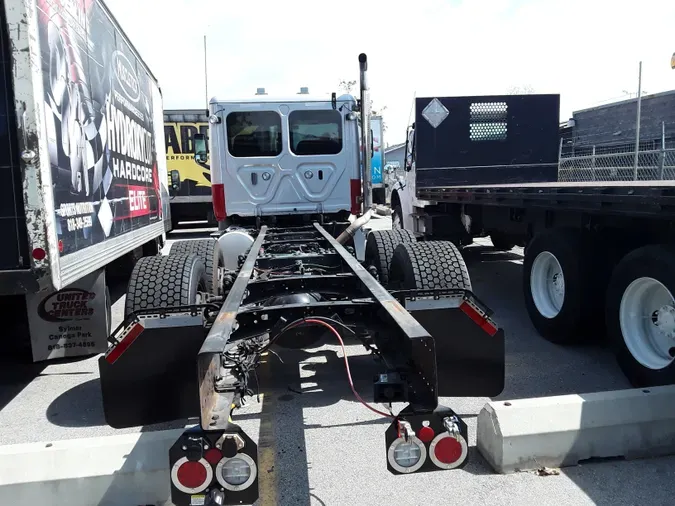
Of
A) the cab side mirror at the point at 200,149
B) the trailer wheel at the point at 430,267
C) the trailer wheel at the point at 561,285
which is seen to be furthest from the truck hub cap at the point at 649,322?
the cab side mirror at the point at 200,149

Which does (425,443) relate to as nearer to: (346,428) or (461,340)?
(461,340)

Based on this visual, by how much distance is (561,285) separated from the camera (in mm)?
Answer: 5441

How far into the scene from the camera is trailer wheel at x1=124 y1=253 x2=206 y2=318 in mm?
4203

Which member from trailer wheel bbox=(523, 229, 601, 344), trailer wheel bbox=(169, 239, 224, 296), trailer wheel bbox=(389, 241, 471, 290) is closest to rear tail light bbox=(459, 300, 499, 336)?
trailer wheel bbox=(389, 241, 471, 290)

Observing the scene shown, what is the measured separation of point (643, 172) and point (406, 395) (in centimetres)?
1134

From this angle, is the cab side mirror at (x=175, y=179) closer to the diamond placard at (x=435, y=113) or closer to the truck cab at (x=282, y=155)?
the truck cab at (x=282, y=155)

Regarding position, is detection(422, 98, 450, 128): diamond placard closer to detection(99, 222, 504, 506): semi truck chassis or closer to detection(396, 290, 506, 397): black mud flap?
detection(99, 222, 504, 506): semi truck chassis

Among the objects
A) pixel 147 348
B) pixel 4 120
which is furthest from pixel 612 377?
pixel 4 120

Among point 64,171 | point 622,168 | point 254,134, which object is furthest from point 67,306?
point 622,168

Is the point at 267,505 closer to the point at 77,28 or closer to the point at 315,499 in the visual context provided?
the point at 315,499

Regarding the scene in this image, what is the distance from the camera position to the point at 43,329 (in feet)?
16.5

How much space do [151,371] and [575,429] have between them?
2396mm

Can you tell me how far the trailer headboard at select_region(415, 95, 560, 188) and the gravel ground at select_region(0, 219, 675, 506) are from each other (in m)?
4.21

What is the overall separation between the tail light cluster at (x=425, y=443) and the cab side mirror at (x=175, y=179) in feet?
44.9
